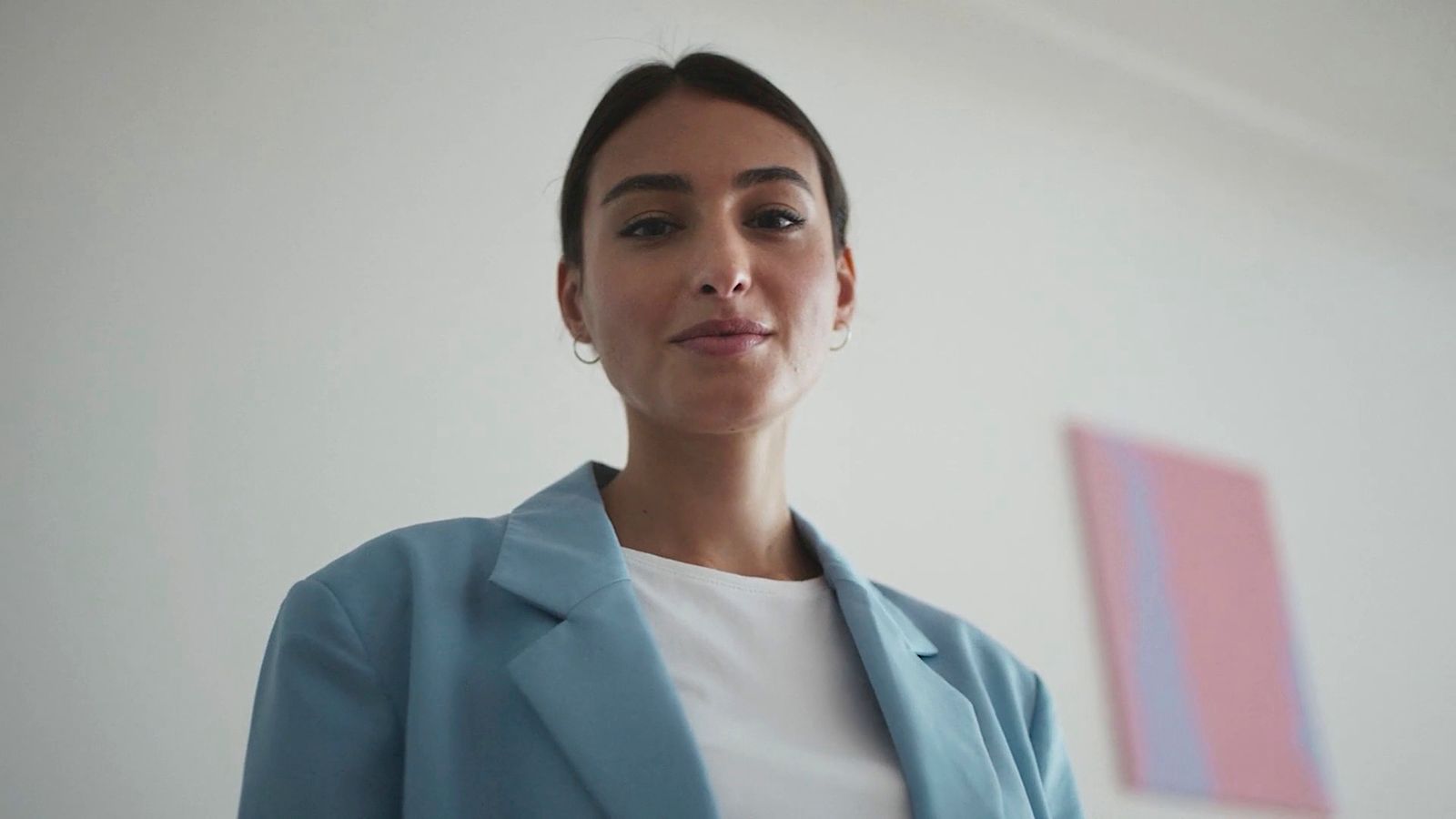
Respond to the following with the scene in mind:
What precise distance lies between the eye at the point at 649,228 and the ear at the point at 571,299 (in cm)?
10

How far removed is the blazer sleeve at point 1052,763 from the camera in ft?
3.59

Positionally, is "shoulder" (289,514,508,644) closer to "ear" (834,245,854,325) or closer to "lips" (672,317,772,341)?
"lips" (672,317,772,341)

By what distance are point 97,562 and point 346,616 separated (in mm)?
526

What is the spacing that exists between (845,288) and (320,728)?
0.62 metres

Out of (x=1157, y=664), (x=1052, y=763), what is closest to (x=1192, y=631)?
(x=1157, y=664)

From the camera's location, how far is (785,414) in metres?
1.07

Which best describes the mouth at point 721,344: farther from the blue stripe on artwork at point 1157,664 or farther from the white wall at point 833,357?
the blue stripe on artwork at point 1157,664

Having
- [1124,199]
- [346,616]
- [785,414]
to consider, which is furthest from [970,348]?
[346,616]

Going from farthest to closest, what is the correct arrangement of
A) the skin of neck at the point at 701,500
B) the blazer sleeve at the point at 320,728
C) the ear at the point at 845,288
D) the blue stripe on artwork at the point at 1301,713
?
the blue stripe on artwork at the point at 1301,713 → the ear at the point at 845,288 → the skin of neck at the point at 701,500 → the blazer sleeve at the point at 320,728

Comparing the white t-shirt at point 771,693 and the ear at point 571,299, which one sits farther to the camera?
the ear at point 571,299

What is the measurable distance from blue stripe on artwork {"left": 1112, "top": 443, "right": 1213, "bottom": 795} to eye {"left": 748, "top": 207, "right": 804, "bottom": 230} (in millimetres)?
1156

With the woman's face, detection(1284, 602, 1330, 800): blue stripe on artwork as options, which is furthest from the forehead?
detection(1284, 602, 1330, 800): blue stripe on artwork

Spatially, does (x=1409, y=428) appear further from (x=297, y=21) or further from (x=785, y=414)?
(x=297, y=21)

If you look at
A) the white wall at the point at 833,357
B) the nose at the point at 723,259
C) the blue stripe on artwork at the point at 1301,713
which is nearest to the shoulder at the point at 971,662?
the nose at the point at 723,259
